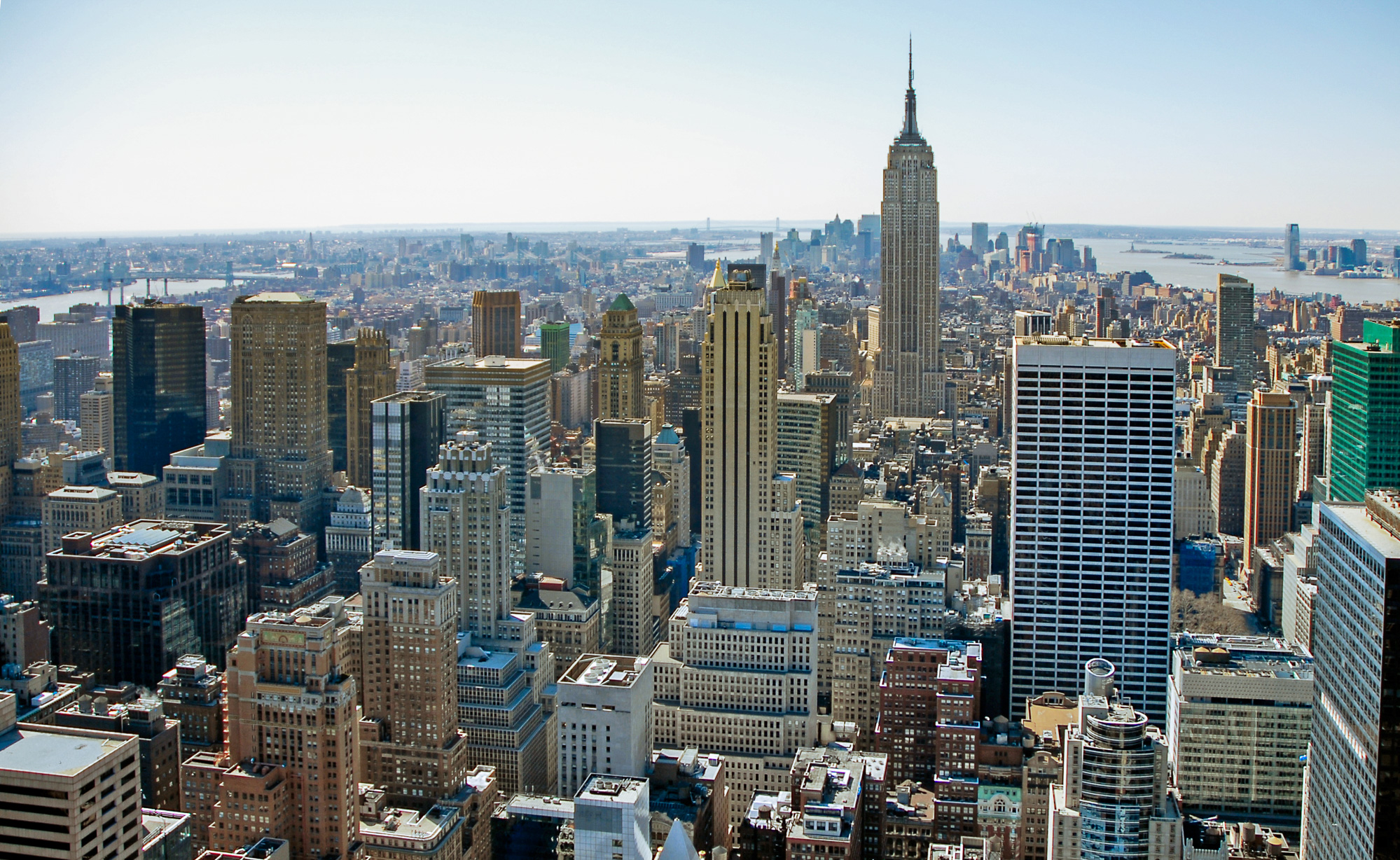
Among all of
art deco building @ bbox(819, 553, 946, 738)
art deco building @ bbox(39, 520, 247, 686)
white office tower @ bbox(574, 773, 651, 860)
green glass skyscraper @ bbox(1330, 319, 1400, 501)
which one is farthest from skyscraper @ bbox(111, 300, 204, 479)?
green glass skyscraper @ bbox(1330, 319, 1400, 501)

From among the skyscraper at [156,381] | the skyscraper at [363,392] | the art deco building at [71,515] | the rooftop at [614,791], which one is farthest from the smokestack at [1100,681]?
the skyscraper at [156,381]

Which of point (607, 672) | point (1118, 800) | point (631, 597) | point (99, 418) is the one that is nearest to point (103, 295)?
point (99, 418)

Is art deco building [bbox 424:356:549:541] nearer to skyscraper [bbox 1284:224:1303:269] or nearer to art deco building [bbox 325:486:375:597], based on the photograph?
art deco building [bbox 325:486:375:597]

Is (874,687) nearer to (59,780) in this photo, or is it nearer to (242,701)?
(242,701)

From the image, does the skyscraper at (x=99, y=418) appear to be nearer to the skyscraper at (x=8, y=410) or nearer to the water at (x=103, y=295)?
Result: the water at (x=103, y=295)

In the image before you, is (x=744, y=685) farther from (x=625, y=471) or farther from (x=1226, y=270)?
(x=1226, y=270)
